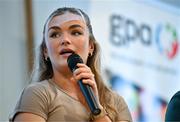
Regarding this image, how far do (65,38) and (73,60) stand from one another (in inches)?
2.8

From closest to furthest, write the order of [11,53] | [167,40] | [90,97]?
[90,97]
[11,53]
[167,40]

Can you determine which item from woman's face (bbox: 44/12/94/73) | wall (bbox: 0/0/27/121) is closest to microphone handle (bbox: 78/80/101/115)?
woman's face (bbox: 44/12/94/73)

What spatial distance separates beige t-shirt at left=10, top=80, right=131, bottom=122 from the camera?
0.96 metres

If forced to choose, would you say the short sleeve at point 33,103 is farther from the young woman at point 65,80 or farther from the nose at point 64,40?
the nose at point 64,40

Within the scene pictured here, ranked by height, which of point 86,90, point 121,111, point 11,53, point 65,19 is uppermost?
point 65,19

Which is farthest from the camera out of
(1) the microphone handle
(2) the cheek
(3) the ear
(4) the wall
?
(4) the wall

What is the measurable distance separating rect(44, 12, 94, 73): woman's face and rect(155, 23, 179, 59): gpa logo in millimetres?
2112

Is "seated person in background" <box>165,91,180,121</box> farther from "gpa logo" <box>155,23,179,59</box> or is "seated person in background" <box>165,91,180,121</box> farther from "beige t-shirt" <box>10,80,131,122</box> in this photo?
"gpa logo" <box>155,23,179,59</box>

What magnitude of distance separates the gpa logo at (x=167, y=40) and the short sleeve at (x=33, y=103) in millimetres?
2229

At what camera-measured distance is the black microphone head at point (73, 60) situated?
3.17ft

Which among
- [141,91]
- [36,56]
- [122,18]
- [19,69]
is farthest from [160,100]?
[36,56]

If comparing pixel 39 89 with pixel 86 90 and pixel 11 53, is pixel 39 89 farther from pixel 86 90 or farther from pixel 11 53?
pixel 11 53

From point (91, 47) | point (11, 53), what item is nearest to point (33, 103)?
point (91, 47)

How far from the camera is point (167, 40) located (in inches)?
124
